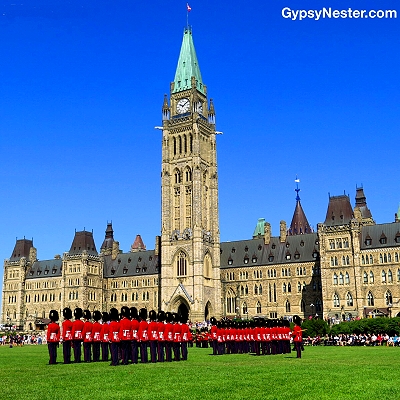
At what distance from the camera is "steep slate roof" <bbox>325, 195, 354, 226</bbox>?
268ft

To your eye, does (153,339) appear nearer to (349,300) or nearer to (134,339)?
(134,339)

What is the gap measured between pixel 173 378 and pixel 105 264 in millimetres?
97228

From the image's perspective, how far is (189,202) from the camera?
92312 mm

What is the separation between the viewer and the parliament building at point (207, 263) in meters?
78.2

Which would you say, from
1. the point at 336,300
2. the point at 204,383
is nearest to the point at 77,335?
the point at 204,383

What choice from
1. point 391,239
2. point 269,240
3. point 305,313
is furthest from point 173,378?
point 269,240

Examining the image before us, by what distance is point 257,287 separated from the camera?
309 feet

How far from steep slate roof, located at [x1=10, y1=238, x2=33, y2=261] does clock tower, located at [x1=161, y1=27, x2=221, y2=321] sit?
37.4m

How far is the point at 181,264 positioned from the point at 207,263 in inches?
163

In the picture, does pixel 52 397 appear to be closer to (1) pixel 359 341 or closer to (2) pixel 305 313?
(1) pixel 359 341

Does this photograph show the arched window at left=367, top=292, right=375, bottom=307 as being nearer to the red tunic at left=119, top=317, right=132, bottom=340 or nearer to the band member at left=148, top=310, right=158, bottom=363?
the band member at left=148, top=310, right=158, bottom=363

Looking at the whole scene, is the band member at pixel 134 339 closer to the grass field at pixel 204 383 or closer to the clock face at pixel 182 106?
the grass field at pixel 204 383

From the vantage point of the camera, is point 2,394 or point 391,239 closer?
point 2,394

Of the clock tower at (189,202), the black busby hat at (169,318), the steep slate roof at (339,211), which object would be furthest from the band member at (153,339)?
the clock tower at (189,202)
